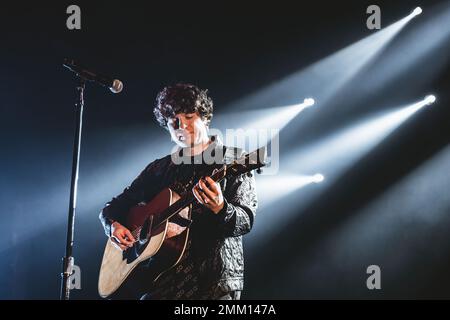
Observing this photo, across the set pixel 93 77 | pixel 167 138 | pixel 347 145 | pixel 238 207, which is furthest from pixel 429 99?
pixel 93 77

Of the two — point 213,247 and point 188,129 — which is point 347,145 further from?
point 213,247

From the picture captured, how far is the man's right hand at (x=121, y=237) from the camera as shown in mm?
3012

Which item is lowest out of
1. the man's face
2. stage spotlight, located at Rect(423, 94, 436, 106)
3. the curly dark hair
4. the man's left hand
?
the man's left hand

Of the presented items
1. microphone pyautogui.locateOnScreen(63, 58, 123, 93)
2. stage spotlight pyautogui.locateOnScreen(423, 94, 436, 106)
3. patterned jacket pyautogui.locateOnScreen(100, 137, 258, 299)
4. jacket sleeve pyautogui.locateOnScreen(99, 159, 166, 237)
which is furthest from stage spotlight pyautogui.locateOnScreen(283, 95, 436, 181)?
microphone pyautogui.locateOnScreen(63, 58, 123, 93)

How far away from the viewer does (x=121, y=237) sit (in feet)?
9.96

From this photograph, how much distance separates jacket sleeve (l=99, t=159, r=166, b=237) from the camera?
3.22 metres

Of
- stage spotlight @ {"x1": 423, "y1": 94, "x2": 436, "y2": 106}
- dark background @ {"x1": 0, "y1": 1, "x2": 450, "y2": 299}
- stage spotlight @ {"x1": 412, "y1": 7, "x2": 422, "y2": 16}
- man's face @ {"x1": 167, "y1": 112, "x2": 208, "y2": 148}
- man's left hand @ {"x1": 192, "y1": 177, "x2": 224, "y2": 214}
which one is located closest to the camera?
man's left hand @ {"x1": 192, "y1": 177, "x2": 224, "y2": 214}

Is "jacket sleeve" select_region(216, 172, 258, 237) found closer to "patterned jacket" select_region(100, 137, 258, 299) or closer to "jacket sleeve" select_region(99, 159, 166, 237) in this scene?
"patterned jacket" select_region(100, 137, 258, 299)

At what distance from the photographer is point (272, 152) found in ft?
16.2

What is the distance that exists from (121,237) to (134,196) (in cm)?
38

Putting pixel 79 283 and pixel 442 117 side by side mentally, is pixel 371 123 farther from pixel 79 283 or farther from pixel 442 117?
pixel 79 283

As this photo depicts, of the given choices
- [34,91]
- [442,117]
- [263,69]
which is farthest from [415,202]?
[34,91]

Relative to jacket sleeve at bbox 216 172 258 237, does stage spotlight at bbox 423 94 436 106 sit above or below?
above

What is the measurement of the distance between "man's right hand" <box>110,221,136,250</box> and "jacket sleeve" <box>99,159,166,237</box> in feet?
0.32
